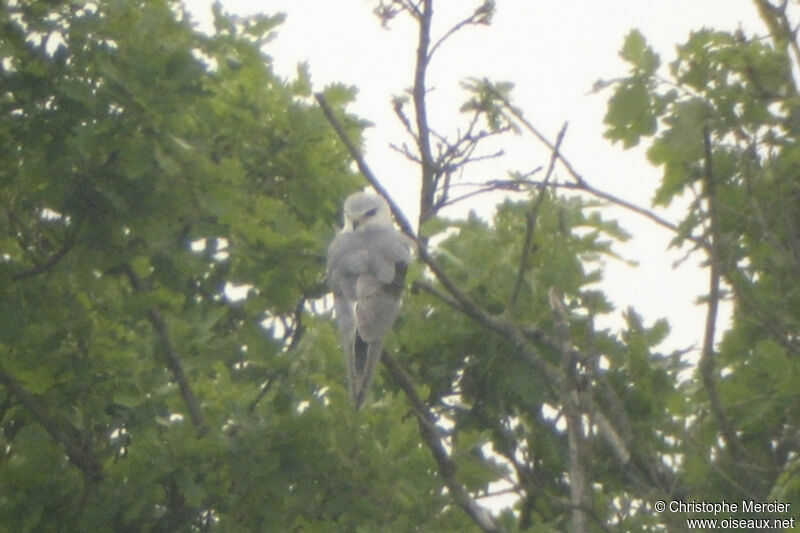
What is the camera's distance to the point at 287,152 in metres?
7.36

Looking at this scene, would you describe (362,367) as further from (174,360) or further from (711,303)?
(711,303)

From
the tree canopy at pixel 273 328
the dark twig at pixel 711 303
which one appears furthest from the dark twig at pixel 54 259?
the dark twig at pixel 711 303

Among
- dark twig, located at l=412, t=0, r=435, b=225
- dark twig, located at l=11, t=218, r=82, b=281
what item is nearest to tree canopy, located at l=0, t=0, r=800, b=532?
dark twig, located at l=11, t=218, r=82, b=281

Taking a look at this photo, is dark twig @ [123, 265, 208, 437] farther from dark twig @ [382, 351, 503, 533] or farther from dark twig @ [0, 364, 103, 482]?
dark twig @ [382, 351, 503, 533]

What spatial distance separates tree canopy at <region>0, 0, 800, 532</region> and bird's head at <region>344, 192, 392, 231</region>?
16.4 inches

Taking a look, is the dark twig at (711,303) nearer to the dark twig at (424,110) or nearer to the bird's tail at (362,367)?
the bird's tail at (362,367)

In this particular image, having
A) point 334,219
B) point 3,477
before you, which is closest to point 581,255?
point 334,219

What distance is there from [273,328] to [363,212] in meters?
0.74

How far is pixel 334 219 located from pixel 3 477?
91.9 inches

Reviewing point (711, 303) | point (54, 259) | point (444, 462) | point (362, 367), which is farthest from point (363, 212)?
point (711, 303)

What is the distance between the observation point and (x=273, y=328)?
23.9 ft

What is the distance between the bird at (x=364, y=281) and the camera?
257 inches

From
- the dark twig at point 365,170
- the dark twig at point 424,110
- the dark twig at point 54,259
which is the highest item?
the dark twig at point 424,110

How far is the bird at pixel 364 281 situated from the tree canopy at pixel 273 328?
0.14 m
